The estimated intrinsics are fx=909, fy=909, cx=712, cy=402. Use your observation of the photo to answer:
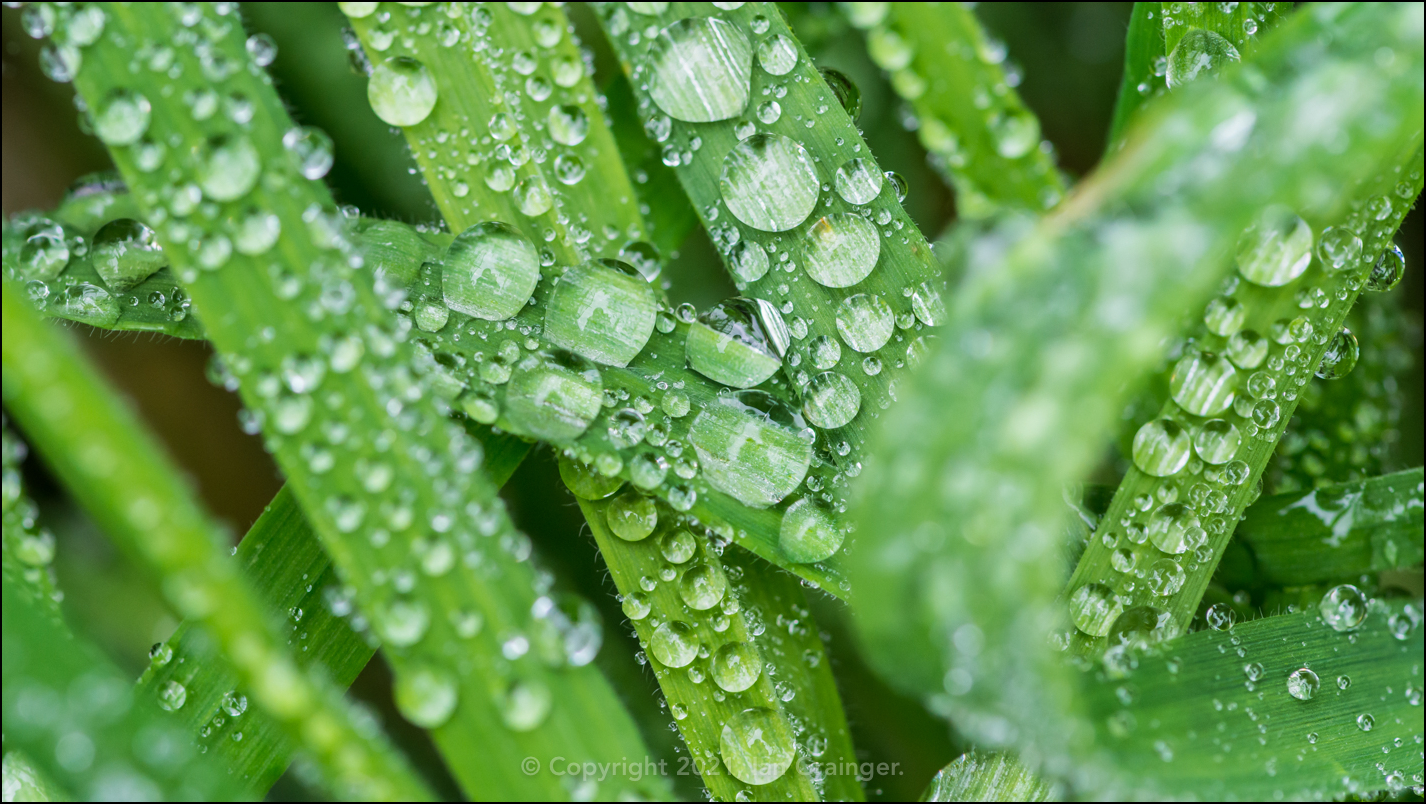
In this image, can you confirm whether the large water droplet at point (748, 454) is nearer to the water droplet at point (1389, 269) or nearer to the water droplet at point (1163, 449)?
the water droplet at point (1163, 449)

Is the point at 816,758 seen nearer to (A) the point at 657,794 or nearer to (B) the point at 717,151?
(A) the point at 657,794

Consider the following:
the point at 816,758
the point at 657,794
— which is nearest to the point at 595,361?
the point at 657,794

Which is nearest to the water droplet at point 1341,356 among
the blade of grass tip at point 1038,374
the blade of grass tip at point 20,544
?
the blade of grass tip at point 1038,374

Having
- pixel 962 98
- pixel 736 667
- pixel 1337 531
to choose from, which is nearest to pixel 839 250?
pixel 962 98

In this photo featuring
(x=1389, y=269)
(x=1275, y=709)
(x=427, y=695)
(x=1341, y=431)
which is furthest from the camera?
(x=1341, y=431)

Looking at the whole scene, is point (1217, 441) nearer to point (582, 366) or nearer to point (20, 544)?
point (582, 366)

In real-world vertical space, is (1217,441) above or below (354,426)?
below

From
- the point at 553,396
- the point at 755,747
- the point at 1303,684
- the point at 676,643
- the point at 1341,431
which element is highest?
the point at 553,396
